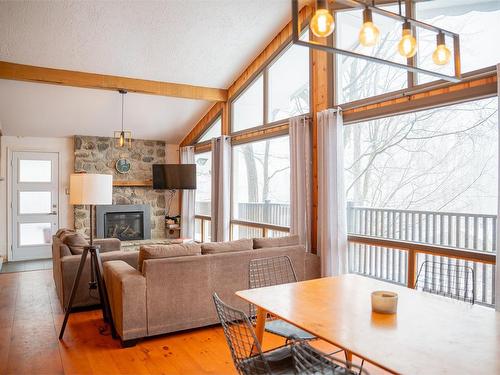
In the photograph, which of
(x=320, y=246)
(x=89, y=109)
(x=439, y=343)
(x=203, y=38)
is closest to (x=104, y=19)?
(x=203, y=38)

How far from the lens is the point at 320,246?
15.6 ft

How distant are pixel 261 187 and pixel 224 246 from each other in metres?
3.05

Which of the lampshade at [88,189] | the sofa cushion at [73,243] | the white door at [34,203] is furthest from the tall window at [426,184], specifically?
the white door at [34,203]

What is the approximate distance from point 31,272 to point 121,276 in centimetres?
393

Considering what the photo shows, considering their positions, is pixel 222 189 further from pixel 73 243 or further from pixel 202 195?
pixel 73 243

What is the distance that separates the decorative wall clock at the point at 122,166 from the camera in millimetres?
8273

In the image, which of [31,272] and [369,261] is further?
[31,272]

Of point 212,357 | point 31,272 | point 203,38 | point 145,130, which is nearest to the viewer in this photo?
point 212,357

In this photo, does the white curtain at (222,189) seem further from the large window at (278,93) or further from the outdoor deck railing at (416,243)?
the outdoor deck railing at (416,243)

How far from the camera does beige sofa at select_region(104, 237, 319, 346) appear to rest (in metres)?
3.41

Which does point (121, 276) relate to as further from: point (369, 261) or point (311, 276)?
point (369, 261)

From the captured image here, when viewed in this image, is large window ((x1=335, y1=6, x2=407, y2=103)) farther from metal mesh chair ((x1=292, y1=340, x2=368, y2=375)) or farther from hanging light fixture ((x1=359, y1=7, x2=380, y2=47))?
metal mesh chair ((x1=292, y1=340, x2=368, y2=375))

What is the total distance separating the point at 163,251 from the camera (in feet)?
11.7

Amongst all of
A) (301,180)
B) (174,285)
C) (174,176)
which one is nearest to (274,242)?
(301,180)
